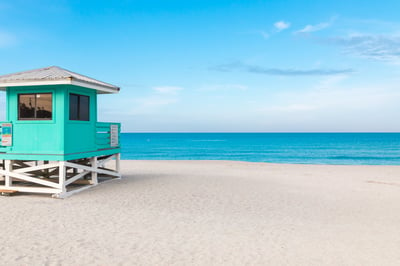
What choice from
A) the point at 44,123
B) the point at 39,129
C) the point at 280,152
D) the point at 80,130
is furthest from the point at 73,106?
the point at 280,152

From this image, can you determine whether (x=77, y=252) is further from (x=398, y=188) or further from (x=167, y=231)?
(x=398, y=188)

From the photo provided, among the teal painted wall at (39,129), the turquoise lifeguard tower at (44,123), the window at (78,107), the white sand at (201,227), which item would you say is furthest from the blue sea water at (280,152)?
the teal painted wall at (39,129)

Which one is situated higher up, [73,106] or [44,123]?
[73,106]

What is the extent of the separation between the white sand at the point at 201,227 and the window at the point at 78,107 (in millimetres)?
3007

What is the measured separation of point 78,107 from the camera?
Result: 516 inches

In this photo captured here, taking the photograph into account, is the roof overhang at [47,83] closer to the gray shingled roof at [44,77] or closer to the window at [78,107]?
the gray shingled roof at [44,77]

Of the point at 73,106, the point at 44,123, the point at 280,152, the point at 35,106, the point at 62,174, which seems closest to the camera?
the point at 62,174

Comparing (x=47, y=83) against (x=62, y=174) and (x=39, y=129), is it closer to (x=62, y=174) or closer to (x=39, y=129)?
(x=39, y=129)

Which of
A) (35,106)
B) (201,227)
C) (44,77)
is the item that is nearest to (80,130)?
(35,106)

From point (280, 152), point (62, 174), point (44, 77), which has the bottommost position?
point (280, 152)

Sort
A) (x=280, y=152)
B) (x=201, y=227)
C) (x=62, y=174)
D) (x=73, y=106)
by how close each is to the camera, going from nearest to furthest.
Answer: (x=201, y=227)
(x=62, y=174)
(x=73, y=106)
(x=280, y=152)

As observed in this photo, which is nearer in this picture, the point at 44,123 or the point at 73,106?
the point at 44,123

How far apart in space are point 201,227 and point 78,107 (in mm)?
7254

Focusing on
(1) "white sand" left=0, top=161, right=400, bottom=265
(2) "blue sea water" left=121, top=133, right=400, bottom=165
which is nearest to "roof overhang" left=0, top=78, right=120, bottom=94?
(1) "white sand" left=0, top=161, right=400, bottom=265
